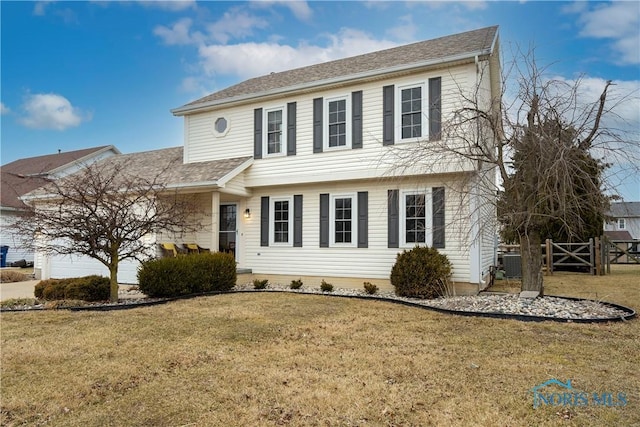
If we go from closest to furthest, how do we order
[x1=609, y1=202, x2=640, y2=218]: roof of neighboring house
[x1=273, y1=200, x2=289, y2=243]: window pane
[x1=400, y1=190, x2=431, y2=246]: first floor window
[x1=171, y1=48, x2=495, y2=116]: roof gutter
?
1. [x1=609, y1=202, x2=640, y2=218]: roof of neighboring house
2. [x1=171, y1=48, x2=495, y2=116]: roof gutter
3. [x1=400, y1=190, x2=431, y2=246]: first floor window
4. [x1=273, y1=200, x2=289, y2=243]: window pane

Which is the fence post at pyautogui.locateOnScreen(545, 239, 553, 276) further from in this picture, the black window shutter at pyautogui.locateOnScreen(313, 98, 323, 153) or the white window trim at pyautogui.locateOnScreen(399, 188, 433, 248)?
the black window shutter at pyautogui.locateOnScreen(313, 98, 323, 153)

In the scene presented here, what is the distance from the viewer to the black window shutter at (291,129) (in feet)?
39.6

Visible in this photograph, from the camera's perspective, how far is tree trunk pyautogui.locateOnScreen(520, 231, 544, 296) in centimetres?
833

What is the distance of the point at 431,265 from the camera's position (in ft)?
30.9

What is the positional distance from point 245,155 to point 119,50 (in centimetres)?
812

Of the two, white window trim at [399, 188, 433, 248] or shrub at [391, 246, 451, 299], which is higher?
white window trim at [399, 188, 433, 248]

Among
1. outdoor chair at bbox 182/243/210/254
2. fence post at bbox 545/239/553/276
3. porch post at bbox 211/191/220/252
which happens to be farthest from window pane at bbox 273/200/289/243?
fence post at bbox 545/239/553/276

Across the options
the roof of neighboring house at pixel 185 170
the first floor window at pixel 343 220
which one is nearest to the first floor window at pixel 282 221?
the first floor window at pixel 343 220

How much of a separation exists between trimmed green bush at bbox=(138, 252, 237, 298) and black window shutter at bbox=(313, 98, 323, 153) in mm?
4141

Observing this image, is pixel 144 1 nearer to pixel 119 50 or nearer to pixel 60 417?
pixel 119 50

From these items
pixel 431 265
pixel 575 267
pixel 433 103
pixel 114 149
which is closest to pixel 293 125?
pixel 433 103

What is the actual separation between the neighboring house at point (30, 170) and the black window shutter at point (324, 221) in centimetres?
1626

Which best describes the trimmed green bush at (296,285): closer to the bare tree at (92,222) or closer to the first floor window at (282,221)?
the first floor window at (282,221)

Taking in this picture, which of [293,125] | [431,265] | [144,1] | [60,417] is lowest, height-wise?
[60,417]
